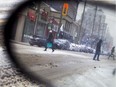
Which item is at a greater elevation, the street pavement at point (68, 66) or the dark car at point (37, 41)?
the dark car at point (37, 41)

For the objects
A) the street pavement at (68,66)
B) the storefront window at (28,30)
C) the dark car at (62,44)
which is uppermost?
the storefront window at (28,30)

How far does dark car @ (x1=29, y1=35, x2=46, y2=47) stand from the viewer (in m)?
0.29

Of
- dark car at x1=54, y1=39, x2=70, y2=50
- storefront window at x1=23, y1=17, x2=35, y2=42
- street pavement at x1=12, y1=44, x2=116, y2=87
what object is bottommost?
street pavement at x1=12, y1=44, x2=116, y2=87

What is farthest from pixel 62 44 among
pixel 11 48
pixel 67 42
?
pixel 11 48

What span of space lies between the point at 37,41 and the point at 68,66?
0.08 metres

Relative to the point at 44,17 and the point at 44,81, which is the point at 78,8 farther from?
the point at 44,81

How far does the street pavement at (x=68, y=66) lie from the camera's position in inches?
11.9

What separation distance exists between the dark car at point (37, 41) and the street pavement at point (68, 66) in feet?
0.04

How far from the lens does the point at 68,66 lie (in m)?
0.31

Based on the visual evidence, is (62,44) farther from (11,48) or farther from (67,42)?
(11,48)

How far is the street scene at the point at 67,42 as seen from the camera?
285 millimetres

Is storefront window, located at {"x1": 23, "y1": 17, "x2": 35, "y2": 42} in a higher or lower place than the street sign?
lower

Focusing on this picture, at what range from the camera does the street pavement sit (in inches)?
11.9

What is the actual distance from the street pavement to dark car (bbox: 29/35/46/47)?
11 mm
